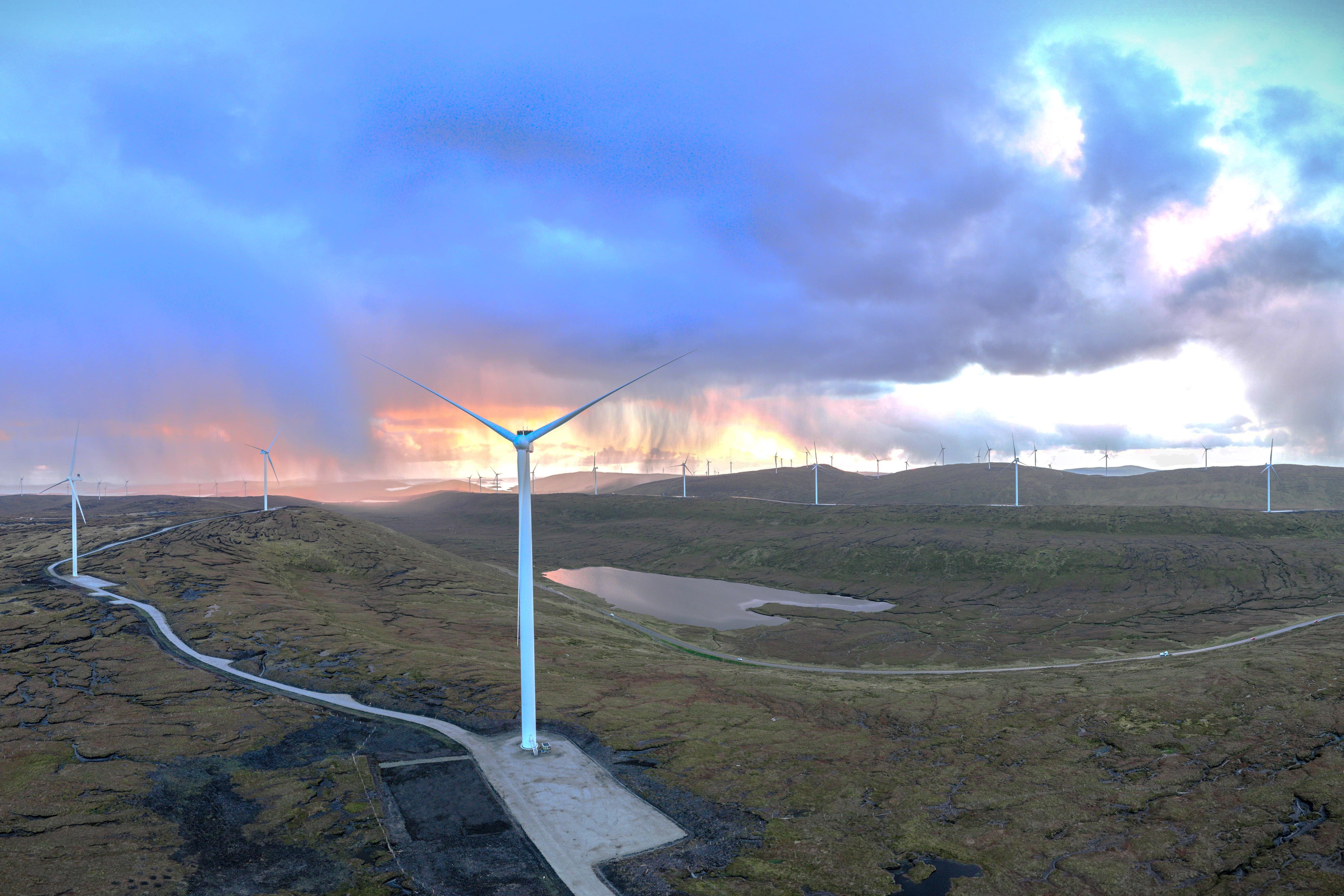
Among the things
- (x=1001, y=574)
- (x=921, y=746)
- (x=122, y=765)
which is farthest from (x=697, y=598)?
(x=122, y=765)

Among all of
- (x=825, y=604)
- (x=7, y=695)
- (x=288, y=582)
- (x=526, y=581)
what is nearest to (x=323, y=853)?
(x=526, y=581)

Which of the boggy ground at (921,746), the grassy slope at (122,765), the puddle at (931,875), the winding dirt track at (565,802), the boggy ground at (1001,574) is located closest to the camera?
the grassy slope at (122,765)

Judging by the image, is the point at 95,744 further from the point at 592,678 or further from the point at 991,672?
the point at 991,672

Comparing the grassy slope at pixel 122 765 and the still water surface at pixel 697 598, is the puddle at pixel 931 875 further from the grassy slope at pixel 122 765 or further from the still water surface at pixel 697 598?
the still water surface at pixel 697 598

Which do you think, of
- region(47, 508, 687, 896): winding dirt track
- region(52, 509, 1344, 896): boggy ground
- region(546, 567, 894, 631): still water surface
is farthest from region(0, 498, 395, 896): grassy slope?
region(546, 567, 894, 631): still water surface

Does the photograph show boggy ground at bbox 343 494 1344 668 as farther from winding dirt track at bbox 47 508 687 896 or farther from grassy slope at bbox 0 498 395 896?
grassy slope at bbox 0 498 395 896

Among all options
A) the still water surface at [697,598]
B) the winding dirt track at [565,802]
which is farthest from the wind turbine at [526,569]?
the still water surface at [697,598]
